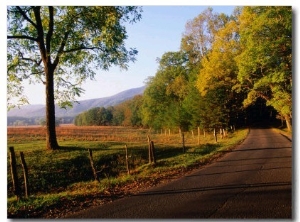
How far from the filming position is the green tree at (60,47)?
12.2 metres

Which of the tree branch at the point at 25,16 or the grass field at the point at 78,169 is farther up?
the tree branch at the point at 25,16

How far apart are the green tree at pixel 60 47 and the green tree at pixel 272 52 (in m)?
6.59

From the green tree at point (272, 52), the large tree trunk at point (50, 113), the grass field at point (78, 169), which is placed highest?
the green tree at point (272, 52)

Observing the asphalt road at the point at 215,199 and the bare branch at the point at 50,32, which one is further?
the bare branch at the point at 50,32

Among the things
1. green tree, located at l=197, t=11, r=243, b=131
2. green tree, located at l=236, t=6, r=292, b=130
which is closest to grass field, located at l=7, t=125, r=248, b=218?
green tree, located at l=236, t=6, r=292, b=130

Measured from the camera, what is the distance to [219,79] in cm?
3136

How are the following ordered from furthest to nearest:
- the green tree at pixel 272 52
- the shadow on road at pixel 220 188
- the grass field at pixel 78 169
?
1. the green tree at pixel 272 52
2. the shadow on road at pixel 220 188
3. the grass field at pixel 78 169

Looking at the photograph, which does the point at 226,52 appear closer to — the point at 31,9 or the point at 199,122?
the point at 199,122

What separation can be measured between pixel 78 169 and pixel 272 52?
11.0m

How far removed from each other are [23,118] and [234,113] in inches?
1116

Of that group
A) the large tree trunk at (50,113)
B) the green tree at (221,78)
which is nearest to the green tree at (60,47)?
the large tree trunk at (50,113)

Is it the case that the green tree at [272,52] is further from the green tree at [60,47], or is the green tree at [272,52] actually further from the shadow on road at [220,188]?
the green tree at [60,47]

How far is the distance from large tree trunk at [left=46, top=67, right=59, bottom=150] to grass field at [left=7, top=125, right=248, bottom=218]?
286 millimetres

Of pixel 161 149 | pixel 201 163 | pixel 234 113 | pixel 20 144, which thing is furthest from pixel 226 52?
pixel 20 144
